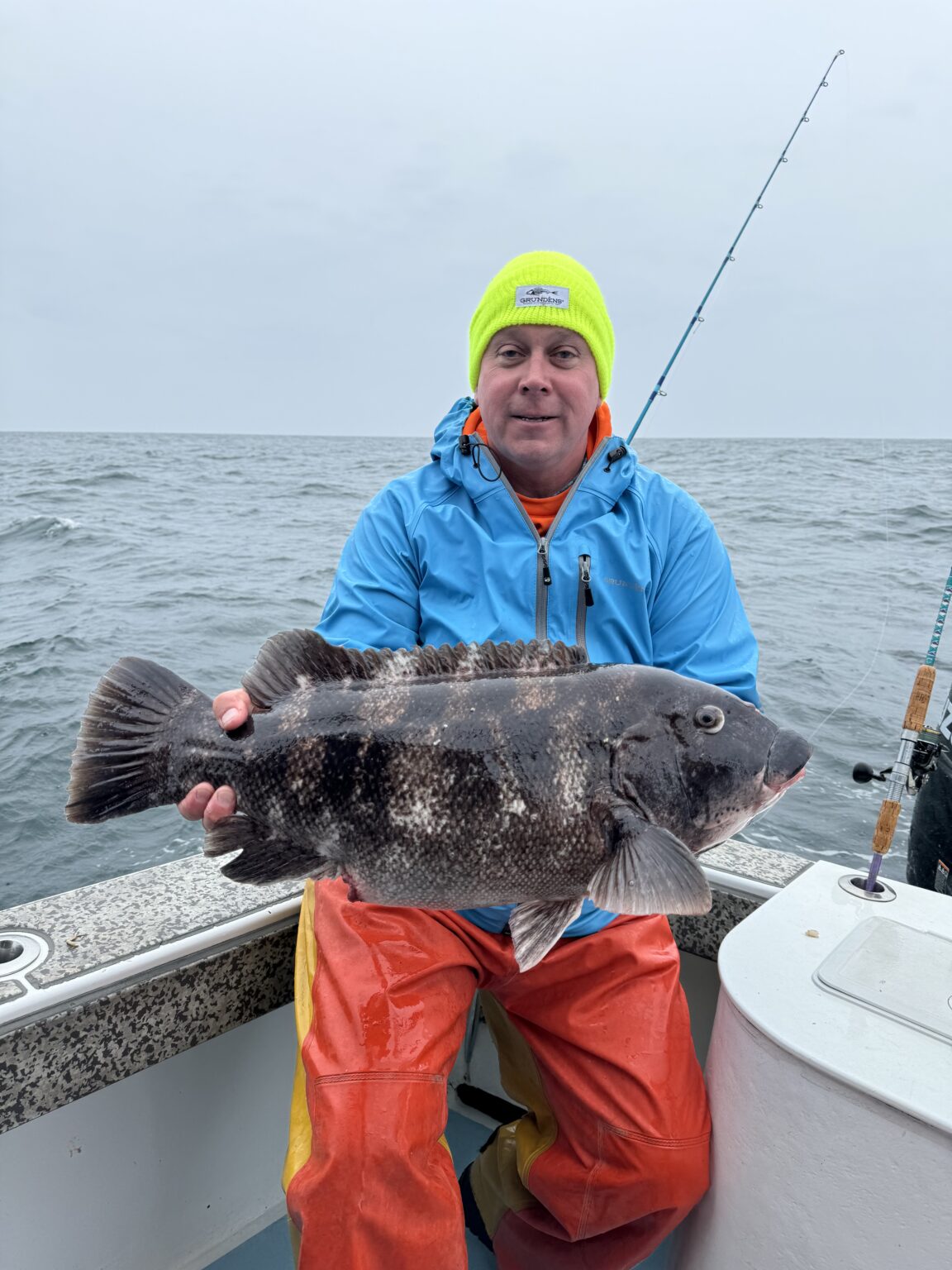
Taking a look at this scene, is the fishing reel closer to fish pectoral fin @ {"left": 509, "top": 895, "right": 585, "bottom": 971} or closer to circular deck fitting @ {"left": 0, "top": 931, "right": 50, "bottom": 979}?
fish pectoral fin @ {"left": 509, "top": 895, "right": 585, "bottom": 971}

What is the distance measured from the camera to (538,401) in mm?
3027

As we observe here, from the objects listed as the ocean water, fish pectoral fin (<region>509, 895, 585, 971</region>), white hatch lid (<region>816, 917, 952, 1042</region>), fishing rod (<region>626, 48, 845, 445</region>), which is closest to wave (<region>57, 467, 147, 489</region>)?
the ocean water

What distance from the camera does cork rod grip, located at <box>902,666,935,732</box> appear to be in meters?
3.01

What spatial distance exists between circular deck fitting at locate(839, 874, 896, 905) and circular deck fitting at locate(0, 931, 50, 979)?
231 cm

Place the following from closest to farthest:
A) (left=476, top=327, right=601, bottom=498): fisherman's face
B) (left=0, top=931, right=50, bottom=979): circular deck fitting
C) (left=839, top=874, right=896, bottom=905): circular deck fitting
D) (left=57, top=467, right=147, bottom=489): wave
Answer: (left=0, top=931, right=50, bottom=979): circular deck fitting < (left=839, top=874, right=896, bottom=905): circular deck fitting < (left=476, top=327, right=601, bottom=498): fisherman's face < (left=57, top=467, right=147, bottom=489): wave

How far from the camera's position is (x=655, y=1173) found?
2311 millimetres

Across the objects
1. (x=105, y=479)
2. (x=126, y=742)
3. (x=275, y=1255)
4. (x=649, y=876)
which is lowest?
(x=105, y=479)

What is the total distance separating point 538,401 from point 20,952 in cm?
227

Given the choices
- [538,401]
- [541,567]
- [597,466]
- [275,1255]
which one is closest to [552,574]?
[541,567]

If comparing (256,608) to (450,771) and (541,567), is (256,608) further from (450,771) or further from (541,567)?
(450,771)

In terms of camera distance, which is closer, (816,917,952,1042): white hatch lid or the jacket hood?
(816,917,952,1042): white hatch lid

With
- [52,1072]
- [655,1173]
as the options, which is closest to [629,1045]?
[655,1173]

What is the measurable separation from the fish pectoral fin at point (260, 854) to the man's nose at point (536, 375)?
171 centimetres

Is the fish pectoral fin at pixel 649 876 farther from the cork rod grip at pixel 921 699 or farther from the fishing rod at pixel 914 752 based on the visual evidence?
the cork rod grip at pixel 921 699
